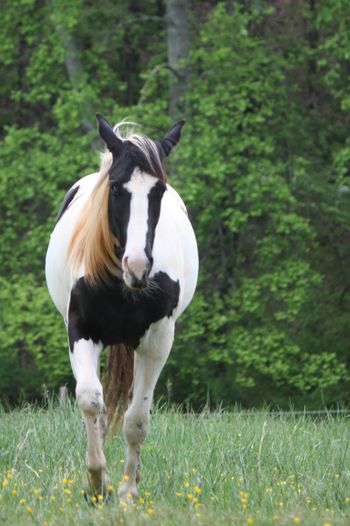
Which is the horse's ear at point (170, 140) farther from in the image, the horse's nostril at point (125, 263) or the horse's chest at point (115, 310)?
the horse's nostril at point (125, 263)

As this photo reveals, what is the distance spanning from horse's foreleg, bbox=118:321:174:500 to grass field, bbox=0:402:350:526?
0.16 meters

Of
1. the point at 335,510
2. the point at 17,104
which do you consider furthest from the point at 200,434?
the point at 17,104

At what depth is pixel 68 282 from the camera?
714 centimetres

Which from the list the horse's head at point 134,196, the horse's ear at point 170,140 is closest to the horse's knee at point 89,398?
the horse's head at point 134,196

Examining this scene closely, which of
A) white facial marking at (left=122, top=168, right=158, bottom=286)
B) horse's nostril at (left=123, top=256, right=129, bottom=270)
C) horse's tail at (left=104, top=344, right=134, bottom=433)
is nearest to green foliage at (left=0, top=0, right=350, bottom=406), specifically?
horse's tail at (left=104, top=344, right=134, bottom=433)

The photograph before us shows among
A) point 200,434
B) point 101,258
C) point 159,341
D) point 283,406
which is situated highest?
point 101,258

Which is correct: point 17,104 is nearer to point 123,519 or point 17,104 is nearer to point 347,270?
point 347,270

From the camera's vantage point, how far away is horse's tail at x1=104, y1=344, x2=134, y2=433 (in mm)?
7418

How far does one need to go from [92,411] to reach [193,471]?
64 cm

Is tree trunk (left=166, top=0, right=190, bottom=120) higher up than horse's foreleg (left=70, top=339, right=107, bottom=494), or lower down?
higher up

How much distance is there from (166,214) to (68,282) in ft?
2.23

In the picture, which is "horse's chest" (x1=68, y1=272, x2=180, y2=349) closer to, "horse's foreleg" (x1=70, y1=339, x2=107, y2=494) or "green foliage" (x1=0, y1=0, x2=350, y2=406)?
"horse's foreleg" (x1=70, y1=339, x2=107, y2=494)

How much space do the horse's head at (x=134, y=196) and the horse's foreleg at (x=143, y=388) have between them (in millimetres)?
514

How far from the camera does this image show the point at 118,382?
7.43 m
